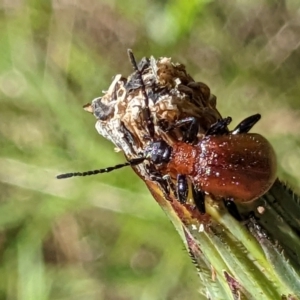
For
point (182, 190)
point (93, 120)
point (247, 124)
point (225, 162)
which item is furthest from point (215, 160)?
point (93, 120)

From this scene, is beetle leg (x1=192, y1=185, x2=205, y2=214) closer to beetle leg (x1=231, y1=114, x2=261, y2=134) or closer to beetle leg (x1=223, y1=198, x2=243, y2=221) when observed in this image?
beetle leg (x1=223, y1=198, x2=243, y2=221)

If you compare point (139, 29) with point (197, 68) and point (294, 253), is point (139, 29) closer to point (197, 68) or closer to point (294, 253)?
point (197, 68)

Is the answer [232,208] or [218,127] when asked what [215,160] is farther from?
[232,208]

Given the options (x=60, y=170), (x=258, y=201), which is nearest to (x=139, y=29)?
(x=60, y=170)

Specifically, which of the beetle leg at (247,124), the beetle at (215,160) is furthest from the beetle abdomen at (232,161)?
the beetle leg at (247,124)

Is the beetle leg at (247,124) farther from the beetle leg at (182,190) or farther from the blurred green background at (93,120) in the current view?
the blurred green background at (93,120)

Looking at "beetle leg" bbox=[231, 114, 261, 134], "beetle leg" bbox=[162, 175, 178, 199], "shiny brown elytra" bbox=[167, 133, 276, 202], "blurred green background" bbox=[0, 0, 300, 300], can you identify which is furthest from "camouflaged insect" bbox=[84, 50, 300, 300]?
"blurred green background" bbox=[0, 0, 300, 300]
